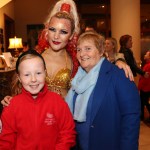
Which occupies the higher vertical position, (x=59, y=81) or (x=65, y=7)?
(x=65, y=7)

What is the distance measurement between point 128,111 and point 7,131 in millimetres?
706

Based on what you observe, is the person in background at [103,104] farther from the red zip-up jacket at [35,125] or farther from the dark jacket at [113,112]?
the red zip-up jacket at [35,125]

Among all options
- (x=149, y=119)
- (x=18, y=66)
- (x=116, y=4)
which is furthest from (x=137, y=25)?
(x=18, y=66)

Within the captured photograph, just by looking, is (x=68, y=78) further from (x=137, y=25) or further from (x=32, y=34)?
(x=32, y=34)

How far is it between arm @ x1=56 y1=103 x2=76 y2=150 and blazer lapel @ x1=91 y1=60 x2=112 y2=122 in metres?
0.14

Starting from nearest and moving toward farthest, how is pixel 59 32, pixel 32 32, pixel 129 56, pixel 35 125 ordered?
pixel 35 125 → pixel 59 32 → pixel 129 56 → pixel 32 32

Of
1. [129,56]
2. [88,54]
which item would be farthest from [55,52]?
[129,56]

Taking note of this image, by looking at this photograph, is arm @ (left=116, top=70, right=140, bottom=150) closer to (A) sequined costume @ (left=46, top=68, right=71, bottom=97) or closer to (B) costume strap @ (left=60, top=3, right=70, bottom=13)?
(A) sequined costume @ (left=46, top=68, right=71, bottom=97)

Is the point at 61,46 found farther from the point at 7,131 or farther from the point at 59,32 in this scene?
the point at 7,131

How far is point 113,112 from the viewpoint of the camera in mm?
1773

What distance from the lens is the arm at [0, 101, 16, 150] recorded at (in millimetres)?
1672

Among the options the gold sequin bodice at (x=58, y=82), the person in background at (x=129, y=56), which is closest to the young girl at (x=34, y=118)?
the gold sequin bodice at (x=58, y=82)

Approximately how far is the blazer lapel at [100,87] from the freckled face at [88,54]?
7cm

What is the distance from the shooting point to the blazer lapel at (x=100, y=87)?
1745mm
